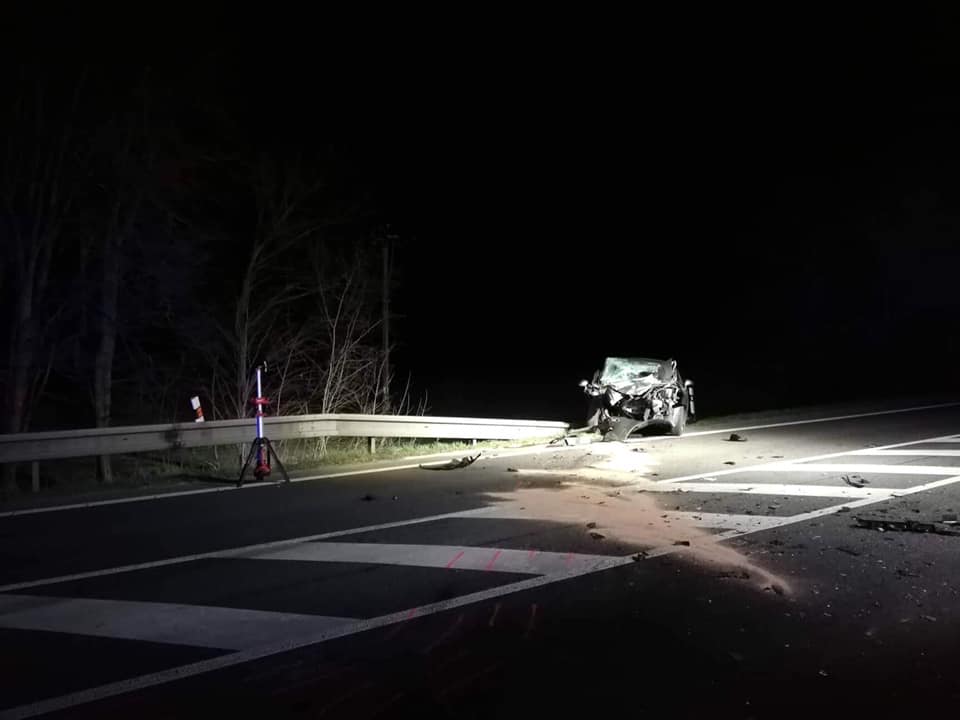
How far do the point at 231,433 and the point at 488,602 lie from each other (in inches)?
282

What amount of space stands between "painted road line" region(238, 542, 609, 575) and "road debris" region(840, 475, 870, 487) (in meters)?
4.69

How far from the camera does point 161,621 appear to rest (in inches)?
204

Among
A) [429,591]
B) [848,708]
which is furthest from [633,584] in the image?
[848,708]

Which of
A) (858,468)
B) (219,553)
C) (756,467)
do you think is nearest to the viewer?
(219,553)

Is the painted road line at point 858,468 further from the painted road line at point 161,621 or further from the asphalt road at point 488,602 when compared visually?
the painted road line at point 161,621

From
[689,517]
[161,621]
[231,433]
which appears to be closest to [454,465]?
→ [231,433]

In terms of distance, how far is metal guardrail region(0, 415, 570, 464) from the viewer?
968 centimetres

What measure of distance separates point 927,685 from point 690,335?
189 feet

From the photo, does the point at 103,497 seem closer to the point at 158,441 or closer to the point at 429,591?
the point at 158,441

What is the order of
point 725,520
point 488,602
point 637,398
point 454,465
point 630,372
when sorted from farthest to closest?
point 630,372 → point 637,398 → point 454,465 → point 725,520 → point 488,602

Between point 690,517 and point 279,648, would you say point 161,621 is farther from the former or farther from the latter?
point 690,517

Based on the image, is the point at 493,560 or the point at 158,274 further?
the point at 158,274

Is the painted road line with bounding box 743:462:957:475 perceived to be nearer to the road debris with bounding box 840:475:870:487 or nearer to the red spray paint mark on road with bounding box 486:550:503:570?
the road debris with bounding box 840:475:870:487

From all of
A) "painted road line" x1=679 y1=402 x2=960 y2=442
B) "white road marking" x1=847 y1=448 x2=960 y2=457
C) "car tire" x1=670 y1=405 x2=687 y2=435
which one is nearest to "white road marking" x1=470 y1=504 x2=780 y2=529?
"white road marking" x1=847 y1=448 x2=960 y2=457
